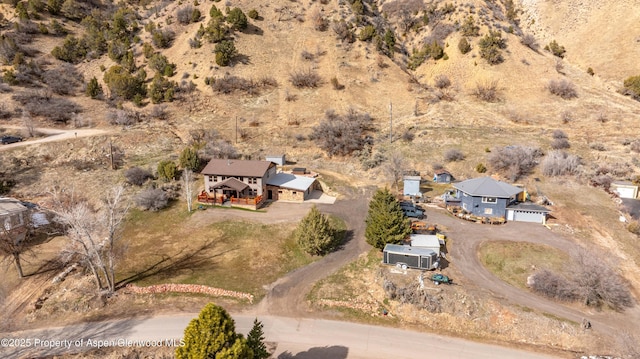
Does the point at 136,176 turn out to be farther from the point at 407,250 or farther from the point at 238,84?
the point at 407,250

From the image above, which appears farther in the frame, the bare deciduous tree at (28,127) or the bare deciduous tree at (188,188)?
the bare deciduous tree at (28,127)

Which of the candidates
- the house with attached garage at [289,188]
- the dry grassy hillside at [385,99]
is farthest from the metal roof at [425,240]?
the house with attached garage at [289,188]

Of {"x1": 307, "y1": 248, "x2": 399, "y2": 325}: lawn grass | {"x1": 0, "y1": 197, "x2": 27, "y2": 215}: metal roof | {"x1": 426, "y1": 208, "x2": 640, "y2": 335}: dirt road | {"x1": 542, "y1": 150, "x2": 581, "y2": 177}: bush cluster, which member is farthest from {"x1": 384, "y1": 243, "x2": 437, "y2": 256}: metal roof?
{"x1": 0, "y1": 197, "x2": 27, "y2": 215}: metal roof

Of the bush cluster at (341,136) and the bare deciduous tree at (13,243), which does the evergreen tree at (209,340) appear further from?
the bush cluster at (341,136)

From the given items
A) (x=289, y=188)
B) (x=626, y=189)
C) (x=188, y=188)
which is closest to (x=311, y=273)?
(x=289, y=188)

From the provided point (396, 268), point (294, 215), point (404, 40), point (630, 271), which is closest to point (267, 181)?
point (294, 215)

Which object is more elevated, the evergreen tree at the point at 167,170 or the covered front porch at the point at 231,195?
the evergreen tree at the point at 167,170
